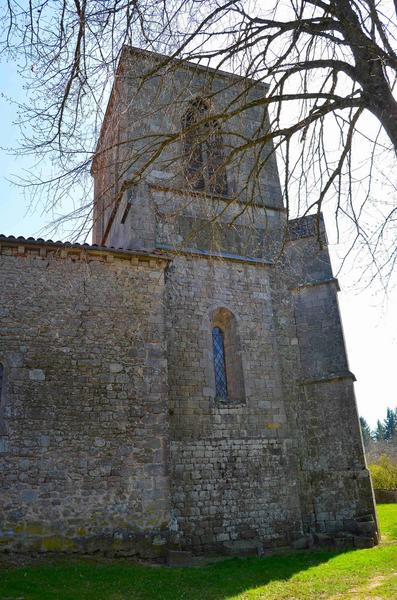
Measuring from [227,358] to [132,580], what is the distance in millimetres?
5288

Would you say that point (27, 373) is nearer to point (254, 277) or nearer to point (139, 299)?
point (139, 299)

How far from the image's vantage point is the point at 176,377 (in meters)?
9.99

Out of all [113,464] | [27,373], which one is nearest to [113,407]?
[113,464]

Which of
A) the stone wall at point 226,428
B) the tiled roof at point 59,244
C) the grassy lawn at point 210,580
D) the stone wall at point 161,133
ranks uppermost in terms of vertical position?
the stone wall at point 161,133

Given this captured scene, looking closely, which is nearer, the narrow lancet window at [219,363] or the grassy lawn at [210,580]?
the grassy lawn at [210,580]

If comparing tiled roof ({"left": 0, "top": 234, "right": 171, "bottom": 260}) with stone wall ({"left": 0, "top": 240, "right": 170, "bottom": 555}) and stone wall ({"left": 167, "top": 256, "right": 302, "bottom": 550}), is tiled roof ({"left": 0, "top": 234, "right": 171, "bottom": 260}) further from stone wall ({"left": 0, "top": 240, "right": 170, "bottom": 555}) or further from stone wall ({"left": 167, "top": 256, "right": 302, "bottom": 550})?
stone wall ({"left": 167, "top": 256, "right": 302, "bottom": 550})

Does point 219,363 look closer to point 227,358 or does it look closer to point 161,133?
point 227,358

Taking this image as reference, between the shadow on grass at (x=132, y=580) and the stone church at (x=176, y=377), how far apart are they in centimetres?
68

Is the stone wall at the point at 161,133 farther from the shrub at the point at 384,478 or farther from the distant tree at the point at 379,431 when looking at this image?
the distant tree at the point at 379,431

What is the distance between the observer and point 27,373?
840 cm

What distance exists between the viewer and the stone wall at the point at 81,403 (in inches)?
309

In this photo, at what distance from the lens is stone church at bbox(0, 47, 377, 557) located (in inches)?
306

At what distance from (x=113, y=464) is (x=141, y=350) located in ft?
6.92

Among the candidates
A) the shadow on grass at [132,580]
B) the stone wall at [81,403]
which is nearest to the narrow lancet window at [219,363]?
the stone wall at [81,403]
